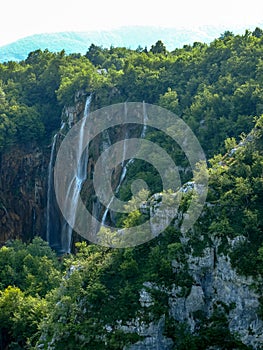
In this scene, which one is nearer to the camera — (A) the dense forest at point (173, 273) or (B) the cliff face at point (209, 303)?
(B) the cliff face at point (209, 303)

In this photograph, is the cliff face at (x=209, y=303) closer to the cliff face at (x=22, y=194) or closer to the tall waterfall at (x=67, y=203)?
the tall waterfall at (x=67, y=203)

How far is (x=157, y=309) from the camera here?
19047 millimetres

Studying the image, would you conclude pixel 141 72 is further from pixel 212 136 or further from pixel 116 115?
pixel 212 136

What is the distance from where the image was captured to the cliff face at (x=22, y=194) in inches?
1612

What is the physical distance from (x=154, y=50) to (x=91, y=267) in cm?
3399

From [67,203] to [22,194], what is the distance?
207 inches

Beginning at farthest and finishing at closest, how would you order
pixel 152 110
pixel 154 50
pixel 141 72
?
pixel 154 50 → pixel 141 72 → pixel 152 110

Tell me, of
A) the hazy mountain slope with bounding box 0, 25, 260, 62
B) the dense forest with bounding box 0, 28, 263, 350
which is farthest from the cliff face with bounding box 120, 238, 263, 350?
the hazy mountain slope with bounding box 0, 25, 260, 62

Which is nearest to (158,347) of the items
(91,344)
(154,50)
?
(91,344)

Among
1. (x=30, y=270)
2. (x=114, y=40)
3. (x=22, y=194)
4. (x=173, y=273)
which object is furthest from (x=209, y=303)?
(x=114, y=40)

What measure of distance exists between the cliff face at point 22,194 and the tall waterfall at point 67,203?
74 centimetres

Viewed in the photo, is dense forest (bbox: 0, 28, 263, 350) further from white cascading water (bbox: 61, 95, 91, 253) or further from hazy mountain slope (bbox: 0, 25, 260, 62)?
hazy mountain slope (bbox: 0, 25, 260, 62)

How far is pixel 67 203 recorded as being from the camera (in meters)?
38.4

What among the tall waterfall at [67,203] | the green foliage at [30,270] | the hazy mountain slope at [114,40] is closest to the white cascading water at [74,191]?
the tall waterfall at [67,203]
